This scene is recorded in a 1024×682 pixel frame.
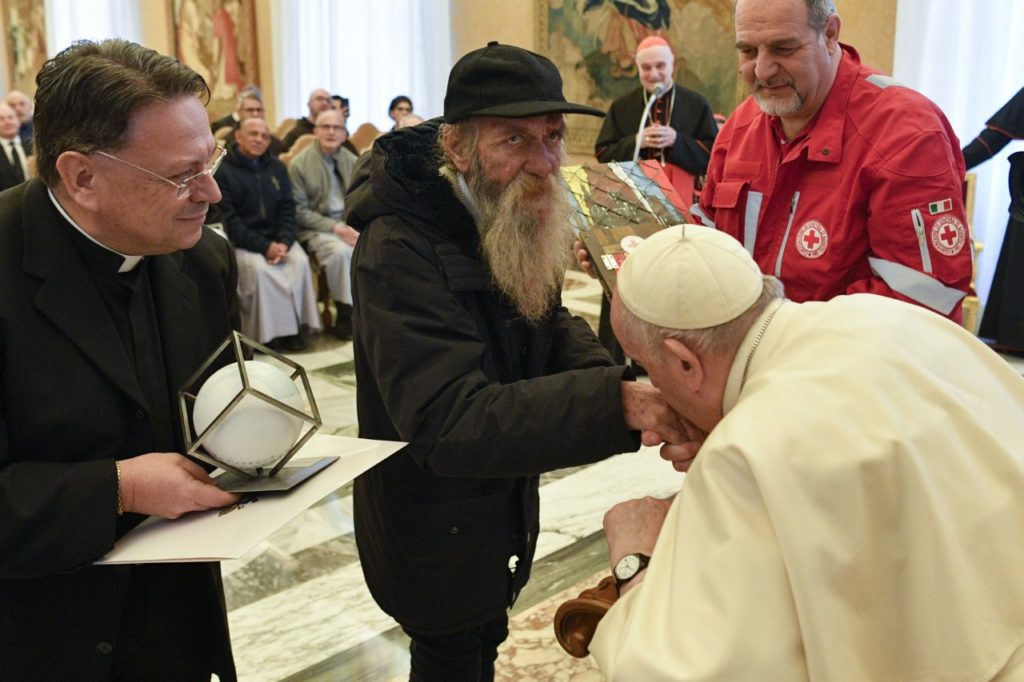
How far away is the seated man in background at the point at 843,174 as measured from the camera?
2.56 metres

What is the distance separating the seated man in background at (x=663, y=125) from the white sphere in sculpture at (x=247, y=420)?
13.9 ft

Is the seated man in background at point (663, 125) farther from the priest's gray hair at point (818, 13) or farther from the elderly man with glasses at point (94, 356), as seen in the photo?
the elderly man with glasses at point (94, 356)

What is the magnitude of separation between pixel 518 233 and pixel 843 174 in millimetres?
1205

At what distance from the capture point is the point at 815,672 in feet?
4.47

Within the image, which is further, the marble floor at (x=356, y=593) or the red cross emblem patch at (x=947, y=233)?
the marble floor at (x=356, y=593)

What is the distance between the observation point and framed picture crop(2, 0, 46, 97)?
36.5ft

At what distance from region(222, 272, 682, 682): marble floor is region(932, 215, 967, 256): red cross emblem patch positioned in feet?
5.64

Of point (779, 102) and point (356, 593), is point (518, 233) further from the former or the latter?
point (356, 593)

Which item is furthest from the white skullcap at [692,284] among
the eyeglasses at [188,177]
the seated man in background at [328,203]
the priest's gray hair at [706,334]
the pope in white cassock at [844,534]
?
the seated man in background at [328,203]

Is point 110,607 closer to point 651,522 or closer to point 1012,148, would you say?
point 651,522

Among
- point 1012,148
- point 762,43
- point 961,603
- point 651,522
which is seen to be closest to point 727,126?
point 762,43

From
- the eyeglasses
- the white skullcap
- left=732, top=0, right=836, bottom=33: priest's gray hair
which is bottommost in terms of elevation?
the white skullcap

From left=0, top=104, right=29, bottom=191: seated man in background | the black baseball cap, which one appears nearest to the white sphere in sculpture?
the black baseball cap

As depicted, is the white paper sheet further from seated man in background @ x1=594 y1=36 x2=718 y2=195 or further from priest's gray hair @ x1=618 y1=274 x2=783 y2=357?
seated man in background @ x1=594 y1=36 x2=718 y2=195
